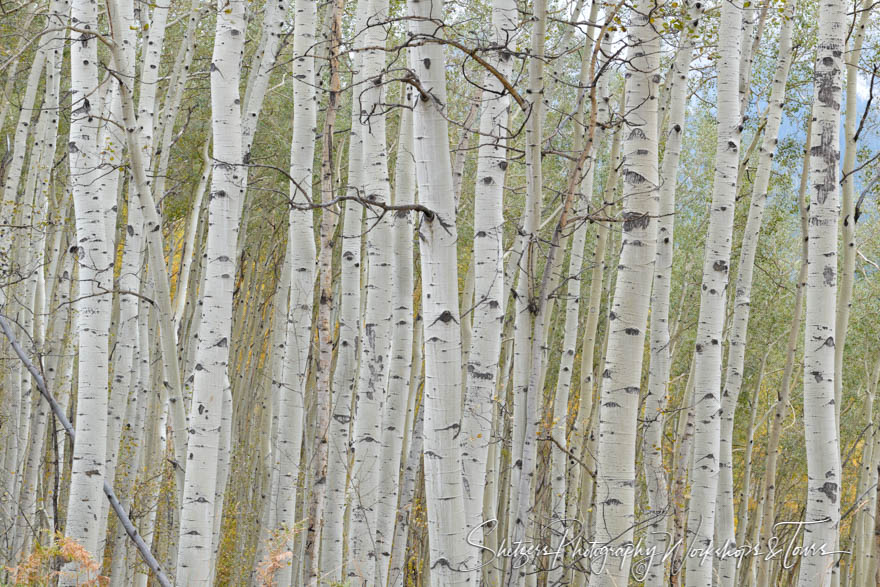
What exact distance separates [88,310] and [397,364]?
1954 mm

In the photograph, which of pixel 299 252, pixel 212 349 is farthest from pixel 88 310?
pixel 299 252

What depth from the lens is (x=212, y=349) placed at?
4.33 meters

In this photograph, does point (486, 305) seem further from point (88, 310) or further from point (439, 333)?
point (88, 310)

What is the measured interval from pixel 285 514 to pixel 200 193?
5440 mm

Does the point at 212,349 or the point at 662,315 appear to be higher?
the point at 662,315

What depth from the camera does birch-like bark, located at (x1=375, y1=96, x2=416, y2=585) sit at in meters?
4.89

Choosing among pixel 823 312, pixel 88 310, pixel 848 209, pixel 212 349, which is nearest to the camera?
pixel 823 312

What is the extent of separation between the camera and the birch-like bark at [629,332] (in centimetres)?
333

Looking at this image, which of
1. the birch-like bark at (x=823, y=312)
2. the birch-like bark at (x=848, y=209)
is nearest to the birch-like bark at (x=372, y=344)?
the birch-like bark at (x=823, y=312)

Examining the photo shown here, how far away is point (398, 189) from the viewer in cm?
518

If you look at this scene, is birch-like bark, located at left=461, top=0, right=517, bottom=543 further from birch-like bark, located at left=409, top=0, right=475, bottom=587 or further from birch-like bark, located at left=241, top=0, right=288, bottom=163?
birch-like bark, located at left=241, top=0, right=288, bottom=163

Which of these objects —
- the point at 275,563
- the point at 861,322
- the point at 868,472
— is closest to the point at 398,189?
the point at 275,563

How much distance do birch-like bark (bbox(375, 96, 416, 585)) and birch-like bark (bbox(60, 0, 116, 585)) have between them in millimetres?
1733

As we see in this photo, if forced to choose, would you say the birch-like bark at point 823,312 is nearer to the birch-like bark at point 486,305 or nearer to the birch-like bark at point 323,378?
the birch-like bark at point 486,305
